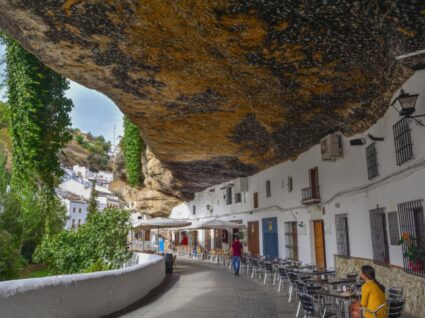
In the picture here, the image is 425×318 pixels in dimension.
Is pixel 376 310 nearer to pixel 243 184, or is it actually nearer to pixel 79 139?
pixel 243 184

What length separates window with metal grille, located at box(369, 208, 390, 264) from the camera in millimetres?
9500

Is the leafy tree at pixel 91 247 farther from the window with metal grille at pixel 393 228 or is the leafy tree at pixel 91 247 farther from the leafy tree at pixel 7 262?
the window with metal grille at pixel 393 228

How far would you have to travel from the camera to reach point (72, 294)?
661 centimetres

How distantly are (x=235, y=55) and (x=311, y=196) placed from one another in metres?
8.60

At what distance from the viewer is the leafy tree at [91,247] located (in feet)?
40.3

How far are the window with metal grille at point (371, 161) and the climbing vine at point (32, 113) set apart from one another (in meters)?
11.2

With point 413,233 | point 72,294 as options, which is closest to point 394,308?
point 413,233

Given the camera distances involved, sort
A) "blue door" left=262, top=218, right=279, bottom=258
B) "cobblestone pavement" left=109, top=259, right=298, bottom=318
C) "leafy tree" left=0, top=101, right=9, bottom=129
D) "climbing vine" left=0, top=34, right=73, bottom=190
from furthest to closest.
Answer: "blue door" left=262, top=218, right=279, bottom=258 → "leafy tree" left=0, top=101, right=9, bottom=129 → "climbing vine" left=0, top=34, right=73, bottom=190 → "cobblestone pavement" left=109, top=259, right=298, bottom=318

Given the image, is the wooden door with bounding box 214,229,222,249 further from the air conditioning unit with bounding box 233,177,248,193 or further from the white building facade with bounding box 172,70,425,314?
the white building facade with bounding box 172,70,425,314

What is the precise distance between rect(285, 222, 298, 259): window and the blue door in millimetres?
1265

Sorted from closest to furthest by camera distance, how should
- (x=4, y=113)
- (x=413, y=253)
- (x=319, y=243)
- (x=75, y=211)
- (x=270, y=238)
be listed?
(x=413, y=253) < (x=4, y=113) < (x=319, y=243) < (x=270, y=238) < (x=75, y=211)

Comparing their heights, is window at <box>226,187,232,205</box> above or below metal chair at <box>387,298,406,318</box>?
above

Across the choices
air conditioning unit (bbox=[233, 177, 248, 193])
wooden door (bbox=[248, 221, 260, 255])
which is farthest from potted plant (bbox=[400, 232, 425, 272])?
air conditioning unit (bbox=[233, 177, 248, 193])

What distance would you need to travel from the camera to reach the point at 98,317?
739cm
